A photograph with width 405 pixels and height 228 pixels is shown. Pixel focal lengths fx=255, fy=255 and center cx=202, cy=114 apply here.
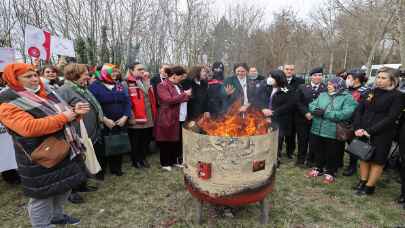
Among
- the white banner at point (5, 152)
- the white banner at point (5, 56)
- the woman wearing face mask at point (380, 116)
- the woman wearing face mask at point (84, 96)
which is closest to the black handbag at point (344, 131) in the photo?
the woman wearing face mask at point (380, 116)

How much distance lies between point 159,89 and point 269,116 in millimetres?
2225

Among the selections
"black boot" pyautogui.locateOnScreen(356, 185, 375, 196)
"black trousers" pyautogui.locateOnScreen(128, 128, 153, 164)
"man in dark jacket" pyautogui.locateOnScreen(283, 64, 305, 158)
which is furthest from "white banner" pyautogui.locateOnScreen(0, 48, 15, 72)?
"black boot" pyautogui.locateOnScreen(356, 185, 375, 196)

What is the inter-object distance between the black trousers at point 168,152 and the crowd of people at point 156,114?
21 millimetres

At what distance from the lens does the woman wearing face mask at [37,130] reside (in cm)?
228

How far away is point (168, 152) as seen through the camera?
17.1 ft

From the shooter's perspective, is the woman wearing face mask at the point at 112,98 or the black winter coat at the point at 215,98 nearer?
the woman wearing face mask at the point at 112,98

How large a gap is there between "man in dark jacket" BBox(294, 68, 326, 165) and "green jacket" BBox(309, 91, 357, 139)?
344 mm

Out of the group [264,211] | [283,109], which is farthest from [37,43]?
[264,211]

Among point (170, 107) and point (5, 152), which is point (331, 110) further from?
point (5, 152)

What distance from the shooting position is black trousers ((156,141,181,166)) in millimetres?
5152

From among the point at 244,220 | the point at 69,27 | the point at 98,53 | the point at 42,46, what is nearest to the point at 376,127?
the point at 244,220

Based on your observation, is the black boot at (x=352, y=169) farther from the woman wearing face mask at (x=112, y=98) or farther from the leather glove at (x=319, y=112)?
the woman wearing face mask at (x=112, y=98)

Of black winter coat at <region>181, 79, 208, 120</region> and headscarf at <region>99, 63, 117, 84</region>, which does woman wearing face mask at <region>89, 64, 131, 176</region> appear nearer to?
headscarf at <region>99, 63, 117, 84</region>

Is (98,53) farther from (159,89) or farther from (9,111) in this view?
(9,111)
